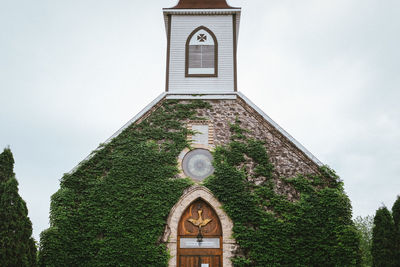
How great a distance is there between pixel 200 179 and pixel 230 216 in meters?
1.65

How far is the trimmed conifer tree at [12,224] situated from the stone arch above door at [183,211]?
4.17 meters

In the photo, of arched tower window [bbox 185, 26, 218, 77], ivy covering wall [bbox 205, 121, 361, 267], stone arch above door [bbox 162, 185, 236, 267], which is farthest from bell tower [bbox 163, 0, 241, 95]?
stone arch above door [bbox 162, 185, 236, 267]

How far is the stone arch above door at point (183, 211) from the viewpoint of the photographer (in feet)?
41.0

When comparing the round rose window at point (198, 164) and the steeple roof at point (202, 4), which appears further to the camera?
the steeple roof at point (202, 4)

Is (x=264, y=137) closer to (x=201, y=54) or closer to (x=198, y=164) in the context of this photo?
(x=198, y=164)

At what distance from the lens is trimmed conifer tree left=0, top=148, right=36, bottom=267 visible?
10.8 m

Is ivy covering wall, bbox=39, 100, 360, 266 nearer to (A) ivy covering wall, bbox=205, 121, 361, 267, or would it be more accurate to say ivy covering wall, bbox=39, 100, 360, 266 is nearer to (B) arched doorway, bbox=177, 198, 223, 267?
(A) ivy covering wall, bbox=205, 121, 361, 267

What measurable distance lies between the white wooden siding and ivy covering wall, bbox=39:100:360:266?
2.57 m

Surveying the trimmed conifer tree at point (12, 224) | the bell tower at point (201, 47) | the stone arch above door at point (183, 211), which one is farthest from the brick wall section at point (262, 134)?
the trimmed conifer tree at point (12, 224)

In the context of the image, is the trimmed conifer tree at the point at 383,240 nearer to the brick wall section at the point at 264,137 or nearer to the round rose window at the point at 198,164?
the brick wall section at the point at 264,137

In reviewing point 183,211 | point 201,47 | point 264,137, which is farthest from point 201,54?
point 183,211

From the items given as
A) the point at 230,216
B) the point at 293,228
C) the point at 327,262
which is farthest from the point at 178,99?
the point at 327,262

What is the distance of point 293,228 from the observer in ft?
40.9

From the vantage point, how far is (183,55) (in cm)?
1596
